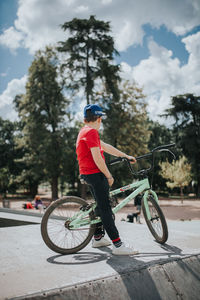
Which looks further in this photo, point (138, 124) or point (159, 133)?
point (159, 133)

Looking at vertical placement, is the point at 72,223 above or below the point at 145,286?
above

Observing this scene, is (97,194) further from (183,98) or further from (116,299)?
(183,98)

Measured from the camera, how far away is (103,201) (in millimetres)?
3182

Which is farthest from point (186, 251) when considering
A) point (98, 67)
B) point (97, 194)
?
point (98, 67)

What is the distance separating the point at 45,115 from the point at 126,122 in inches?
354

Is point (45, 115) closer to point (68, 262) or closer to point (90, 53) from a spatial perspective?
point (90, 53)

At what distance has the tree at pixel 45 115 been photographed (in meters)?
28.1

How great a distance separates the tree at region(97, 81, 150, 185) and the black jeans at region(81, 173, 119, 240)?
2226cm

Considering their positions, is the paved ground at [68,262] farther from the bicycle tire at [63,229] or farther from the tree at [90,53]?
the tree at [90,53]

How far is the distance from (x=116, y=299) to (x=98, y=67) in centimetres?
2539

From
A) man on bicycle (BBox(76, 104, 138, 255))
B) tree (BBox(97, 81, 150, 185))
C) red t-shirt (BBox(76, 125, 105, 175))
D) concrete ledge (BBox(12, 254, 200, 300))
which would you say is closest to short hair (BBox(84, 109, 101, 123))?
man on bicycle (BBox(76, 104, 138, 255))

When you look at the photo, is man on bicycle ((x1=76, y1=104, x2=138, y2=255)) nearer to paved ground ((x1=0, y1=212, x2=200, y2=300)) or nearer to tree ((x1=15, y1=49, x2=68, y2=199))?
paved ground ((x1=0, y1=212, x2=200, y2=300))

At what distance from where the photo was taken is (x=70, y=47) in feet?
84.0

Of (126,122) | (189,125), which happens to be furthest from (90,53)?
(189,125)
